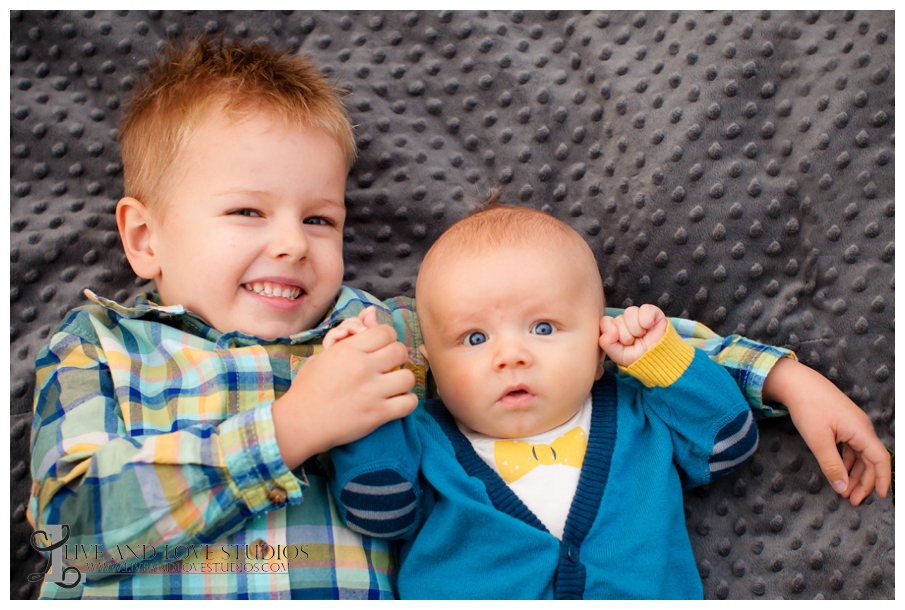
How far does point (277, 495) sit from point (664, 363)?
1.80ft

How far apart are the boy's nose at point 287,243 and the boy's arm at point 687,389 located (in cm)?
45

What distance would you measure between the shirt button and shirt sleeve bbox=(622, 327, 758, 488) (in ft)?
1.62

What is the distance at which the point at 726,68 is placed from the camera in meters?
1.31

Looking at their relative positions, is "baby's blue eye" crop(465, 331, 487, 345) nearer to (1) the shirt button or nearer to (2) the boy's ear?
(1) the shirt button

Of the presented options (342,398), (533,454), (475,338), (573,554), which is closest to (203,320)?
(342,398)

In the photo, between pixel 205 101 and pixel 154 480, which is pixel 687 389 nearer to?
pixel 154 480

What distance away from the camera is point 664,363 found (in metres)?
1.08

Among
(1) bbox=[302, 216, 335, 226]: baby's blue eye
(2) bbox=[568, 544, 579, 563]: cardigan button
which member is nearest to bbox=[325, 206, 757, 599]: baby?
(2) bbox=[568, 544, 579, 563]: cardigan button

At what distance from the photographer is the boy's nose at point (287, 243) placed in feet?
3.71

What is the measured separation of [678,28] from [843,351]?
633 millimetres

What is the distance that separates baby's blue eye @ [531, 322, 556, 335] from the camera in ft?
3.53

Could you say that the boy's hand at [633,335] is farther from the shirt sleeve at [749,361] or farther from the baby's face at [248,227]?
the baby's face at [248,227]

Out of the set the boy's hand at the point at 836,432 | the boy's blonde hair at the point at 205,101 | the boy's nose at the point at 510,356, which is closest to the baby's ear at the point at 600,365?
the boy's nose at the point at 510,356

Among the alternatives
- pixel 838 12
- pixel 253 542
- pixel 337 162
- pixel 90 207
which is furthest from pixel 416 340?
pixel 838 12
